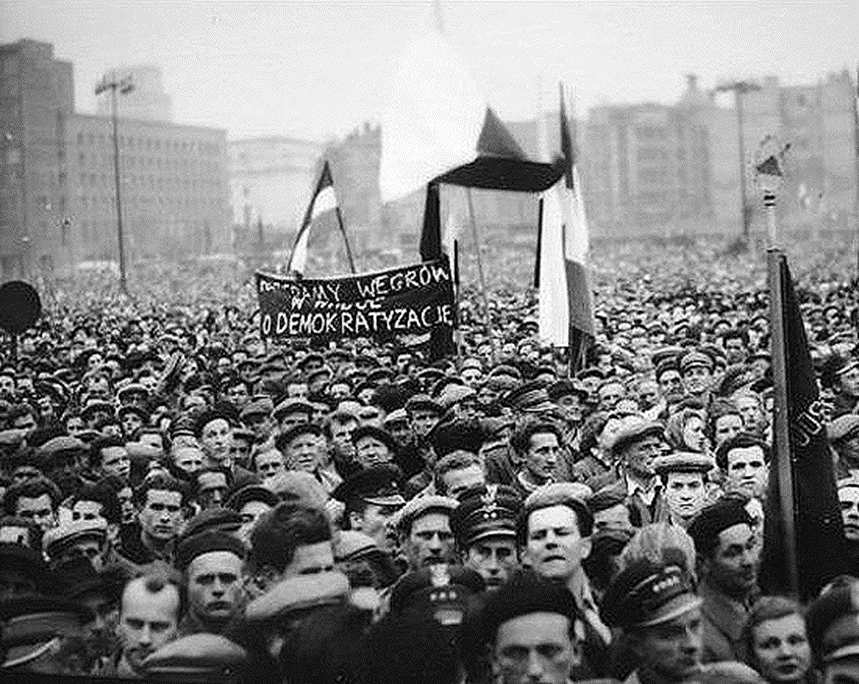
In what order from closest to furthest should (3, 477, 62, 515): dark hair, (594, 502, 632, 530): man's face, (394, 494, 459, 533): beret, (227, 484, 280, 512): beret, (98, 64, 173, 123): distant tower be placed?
1. (594, 502, 632, 530): man's face
2. (394, 494, 459, 533): beret
3. (227, 484, 280, 512): beret
4. (3, 477, 62, 515): dark hair
5. (98, 64, 173, 123): distant tower

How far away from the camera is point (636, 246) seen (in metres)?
19.0

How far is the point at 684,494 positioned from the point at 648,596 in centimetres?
160

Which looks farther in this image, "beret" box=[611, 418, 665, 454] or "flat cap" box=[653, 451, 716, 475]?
"beret" box=[611, 418, 665, 454]

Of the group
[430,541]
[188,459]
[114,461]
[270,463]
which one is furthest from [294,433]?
[430,541]

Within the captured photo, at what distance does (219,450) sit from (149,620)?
3.05 metres

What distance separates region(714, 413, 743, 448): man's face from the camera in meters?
7.53

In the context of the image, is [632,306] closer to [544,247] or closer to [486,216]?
[486,216]

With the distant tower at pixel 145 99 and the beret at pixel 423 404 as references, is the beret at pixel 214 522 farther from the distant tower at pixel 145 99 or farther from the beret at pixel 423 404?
the distant tower at pixel 145 99

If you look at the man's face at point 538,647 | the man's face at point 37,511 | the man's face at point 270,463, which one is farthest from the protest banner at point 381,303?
the man's face at point 538,647

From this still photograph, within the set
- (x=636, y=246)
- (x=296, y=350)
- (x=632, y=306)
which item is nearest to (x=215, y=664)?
(x=296, y=350)

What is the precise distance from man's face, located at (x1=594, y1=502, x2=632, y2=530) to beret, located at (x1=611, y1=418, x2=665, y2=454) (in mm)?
1239

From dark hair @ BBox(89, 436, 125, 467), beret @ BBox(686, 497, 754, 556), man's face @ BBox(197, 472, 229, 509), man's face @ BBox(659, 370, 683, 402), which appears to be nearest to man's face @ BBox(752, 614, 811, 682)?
beret @ BBox(686, 497, 754, 556)

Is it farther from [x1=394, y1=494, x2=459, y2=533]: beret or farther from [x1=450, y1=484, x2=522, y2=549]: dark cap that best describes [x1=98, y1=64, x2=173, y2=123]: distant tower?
[x1=450, y1=484, x2=522, y2=549]: dark cap

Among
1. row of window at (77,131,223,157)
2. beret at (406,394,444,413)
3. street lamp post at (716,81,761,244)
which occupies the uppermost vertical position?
row of window at (77,131,223,157)
